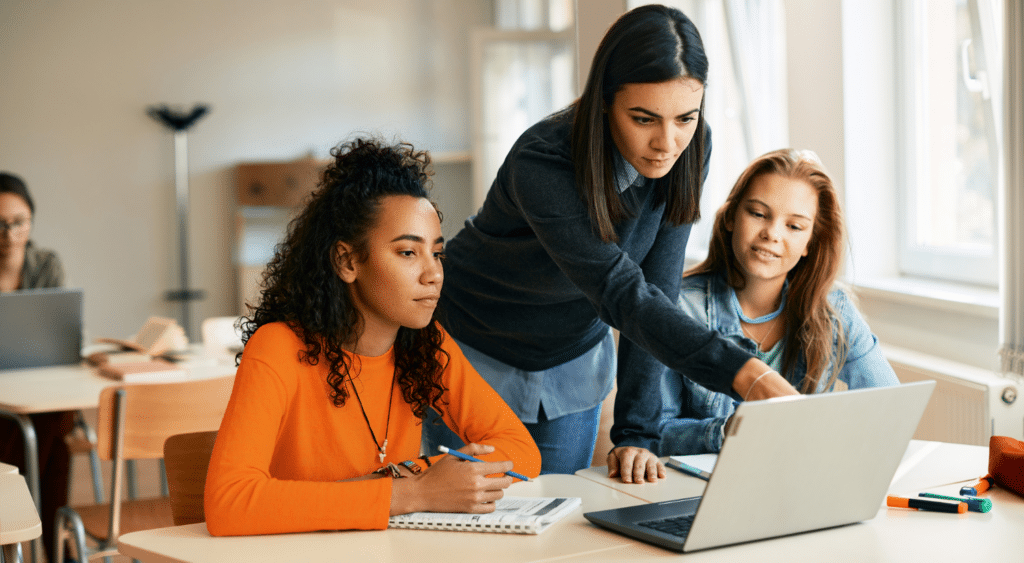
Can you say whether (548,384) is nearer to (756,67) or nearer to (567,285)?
(567,285)

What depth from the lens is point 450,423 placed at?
148 centimetres

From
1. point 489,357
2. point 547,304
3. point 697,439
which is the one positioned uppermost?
point 547,304

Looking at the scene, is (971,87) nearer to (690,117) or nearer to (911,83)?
(911,83)

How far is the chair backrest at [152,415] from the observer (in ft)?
7.14

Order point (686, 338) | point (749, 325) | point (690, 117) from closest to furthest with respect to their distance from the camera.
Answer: point (686, 338) < point (690, 117) < point (749, 325)

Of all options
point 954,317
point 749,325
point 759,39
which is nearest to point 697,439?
point 749,325

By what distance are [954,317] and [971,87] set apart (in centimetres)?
62

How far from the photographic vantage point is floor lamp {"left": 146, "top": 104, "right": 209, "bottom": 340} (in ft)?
19.1

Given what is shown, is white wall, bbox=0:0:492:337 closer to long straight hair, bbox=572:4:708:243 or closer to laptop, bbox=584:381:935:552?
long straight hair, bbox=572:4:708:243

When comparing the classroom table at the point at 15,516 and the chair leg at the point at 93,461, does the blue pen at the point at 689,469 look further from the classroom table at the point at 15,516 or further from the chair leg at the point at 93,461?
the chair leg at the point at 93,461

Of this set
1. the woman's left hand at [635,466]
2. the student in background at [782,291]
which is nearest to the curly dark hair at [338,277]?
the woman's left hand at [635,466]

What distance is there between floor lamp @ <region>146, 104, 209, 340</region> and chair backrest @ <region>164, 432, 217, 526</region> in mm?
4860

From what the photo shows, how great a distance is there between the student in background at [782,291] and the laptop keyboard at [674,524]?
0.57 meters

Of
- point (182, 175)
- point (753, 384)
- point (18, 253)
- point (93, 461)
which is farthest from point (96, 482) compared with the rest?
point (182, 175)
